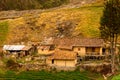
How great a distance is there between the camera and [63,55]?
8869 cm

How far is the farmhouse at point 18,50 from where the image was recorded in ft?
318

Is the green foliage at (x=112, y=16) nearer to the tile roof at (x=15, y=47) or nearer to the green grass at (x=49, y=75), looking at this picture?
the green grass at (x=49, y=75)

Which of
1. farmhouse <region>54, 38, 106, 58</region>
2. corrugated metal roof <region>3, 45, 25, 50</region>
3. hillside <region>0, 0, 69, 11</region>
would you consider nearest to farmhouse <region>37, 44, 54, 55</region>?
farmhouse <region>54, 38, 106, 58</region>

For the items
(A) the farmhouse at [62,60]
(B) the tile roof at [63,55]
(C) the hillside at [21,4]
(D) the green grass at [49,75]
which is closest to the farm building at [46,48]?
(B) the tile roof at [63,55]

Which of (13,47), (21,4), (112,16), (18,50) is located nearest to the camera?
(112,16)

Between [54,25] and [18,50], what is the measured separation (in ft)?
72.4

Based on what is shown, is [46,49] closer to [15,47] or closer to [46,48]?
[46,48]

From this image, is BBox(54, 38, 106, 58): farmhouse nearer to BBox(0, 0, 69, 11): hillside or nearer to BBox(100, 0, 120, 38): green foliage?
BBox(100, 0, 120, 38): green foliage

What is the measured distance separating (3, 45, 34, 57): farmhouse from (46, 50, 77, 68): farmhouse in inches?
388

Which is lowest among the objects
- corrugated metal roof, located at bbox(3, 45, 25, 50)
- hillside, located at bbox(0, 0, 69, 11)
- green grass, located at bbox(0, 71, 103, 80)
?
green grass, located at bbox(0, 71, 103, 80)

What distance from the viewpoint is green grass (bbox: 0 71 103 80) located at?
8169 cm

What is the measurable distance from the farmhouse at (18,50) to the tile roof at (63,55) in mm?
9936

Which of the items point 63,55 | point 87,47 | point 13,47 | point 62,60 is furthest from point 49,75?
point 13,47

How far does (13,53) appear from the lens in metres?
96.8
